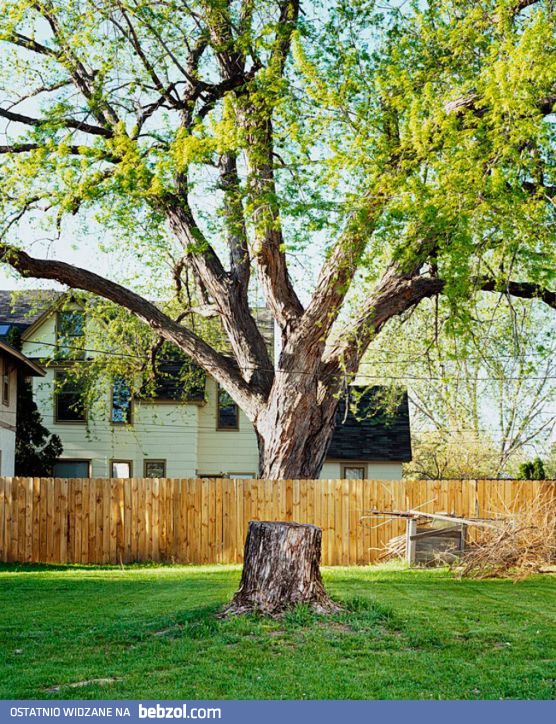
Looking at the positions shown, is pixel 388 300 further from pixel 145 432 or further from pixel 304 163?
pixel 145 432

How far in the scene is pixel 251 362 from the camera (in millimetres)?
19031

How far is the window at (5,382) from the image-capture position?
82.2 ft

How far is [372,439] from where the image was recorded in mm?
33188

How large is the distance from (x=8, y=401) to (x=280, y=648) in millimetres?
19098

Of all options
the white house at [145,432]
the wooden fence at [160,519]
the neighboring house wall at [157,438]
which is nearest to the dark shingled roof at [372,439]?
the white house at [145,432]

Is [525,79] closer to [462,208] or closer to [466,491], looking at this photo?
[462,208]

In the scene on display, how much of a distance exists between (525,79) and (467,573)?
7.93 m

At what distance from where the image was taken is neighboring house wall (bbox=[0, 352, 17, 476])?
24.8 metres

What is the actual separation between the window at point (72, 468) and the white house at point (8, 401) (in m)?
4.79

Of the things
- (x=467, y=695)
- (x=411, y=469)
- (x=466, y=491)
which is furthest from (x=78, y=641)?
(x=411, y=469)

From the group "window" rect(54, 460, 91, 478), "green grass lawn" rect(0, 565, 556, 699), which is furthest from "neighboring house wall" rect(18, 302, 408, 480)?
"green grass lawn" rect(0, 565, 556, 699)

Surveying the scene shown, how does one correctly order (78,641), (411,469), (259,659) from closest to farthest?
(259,659) → (78,641) → (411,469)

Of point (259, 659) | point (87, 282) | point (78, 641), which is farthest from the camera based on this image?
point (87, 282)

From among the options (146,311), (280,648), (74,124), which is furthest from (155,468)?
(280,648)
